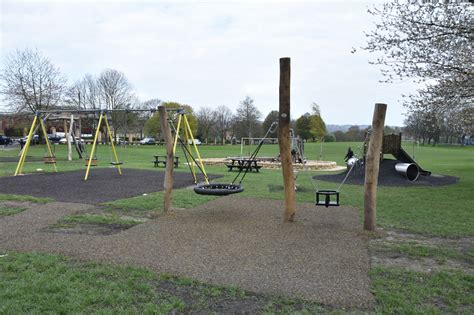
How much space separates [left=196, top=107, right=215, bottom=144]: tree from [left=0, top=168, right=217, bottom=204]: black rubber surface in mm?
58976

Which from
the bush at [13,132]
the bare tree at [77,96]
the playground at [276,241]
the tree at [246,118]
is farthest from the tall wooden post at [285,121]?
the bush at [13,132]

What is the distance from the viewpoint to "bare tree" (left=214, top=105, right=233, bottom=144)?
7738 centimetres

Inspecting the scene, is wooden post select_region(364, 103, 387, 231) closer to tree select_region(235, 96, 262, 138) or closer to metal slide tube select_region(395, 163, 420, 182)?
metal slide tube select_region(395, 163, 420, 182)

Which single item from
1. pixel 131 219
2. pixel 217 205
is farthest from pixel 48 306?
pixel 217 205

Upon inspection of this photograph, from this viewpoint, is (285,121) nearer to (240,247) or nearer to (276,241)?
(276,241)

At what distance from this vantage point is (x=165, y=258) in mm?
5008

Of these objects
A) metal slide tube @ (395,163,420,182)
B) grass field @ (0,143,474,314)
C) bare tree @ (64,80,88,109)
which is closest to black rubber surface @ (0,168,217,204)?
grass field @ (0,143,474,314)

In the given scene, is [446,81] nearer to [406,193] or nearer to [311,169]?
[406,193]

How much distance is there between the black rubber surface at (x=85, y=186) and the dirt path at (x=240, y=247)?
6.10 feet

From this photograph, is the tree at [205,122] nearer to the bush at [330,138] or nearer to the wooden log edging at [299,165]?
the bush at [330,138]

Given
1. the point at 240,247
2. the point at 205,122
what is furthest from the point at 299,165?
the point at 205,122

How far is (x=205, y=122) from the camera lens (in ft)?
245

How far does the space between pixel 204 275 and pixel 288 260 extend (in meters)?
1.21

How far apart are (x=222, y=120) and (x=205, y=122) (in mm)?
5335
